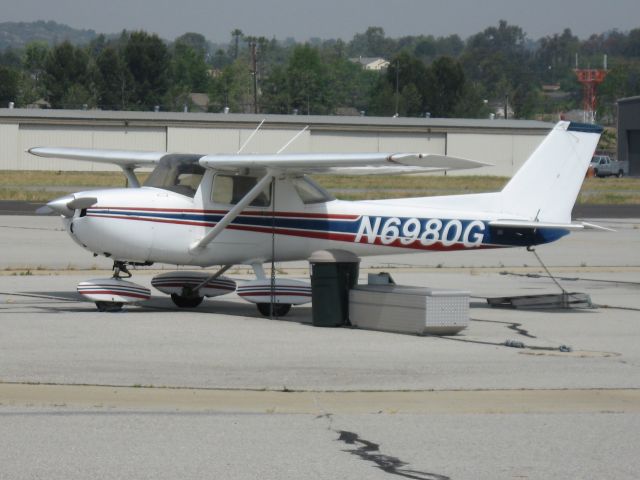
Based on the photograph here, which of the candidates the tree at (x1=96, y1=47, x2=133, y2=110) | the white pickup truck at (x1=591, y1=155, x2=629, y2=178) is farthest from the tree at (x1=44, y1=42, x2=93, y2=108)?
the white pickup truck at (x1=591, y1=155, x2=629, y2=178)

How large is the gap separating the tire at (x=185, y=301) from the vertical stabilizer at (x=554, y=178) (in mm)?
4265

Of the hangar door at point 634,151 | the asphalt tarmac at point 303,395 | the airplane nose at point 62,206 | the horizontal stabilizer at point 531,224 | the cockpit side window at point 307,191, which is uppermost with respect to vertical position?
the hangar door at point 634,151

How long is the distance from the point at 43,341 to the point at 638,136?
78744 mm

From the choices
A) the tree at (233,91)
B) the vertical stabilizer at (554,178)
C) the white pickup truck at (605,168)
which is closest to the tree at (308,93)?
the tree at (233,91)

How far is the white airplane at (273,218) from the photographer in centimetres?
1355

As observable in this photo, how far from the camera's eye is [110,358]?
10367 mm

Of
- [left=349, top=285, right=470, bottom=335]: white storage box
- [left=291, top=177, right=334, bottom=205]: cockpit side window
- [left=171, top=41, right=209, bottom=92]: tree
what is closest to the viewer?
[left=349, top=285, right=470, bottom=335]: white storage box

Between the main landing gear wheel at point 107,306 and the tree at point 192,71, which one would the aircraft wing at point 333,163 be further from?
the tree at point 192,71

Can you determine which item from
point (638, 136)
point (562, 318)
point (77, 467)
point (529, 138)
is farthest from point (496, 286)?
point (638, 136)

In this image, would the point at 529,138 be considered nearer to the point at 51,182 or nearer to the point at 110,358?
the point at 51,182

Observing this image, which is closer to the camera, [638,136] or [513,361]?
[513,361]

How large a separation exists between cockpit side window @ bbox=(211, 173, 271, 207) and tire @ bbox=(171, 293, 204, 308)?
4.78 ft

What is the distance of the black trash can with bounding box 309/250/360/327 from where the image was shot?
42.7 ft

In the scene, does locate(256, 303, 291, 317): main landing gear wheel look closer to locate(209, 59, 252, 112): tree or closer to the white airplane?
the white airplane
